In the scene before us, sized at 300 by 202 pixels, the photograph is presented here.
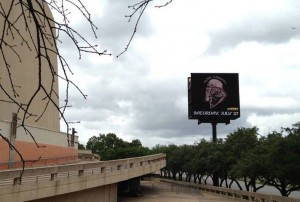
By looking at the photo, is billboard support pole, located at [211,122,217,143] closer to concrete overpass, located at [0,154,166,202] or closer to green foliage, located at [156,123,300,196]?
green foliage, located at [156,123,300,196]

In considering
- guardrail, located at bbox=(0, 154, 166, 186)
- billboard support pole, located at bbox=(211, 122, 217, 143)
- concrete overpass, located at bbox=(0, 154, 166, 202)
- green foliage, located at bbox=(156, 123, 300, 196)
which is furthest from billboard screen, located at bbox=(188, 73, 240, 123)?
concrete overpass, located at bbox=(0, 154, 166, 202)

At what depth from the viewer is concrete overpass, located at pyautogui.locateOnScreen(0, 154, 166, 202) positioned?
1744 cm

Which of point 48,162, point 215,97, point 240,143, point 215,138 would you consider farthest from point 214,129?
point 48,162

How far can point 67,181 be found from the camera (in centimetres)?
2280

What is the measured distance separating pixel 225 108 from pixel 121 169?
2907cm

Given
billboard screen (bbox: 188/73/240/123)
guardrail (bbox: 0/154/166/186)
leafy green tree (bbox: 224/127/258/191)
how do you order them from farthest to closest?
1. billboard screen (bbox: 188/73/240/123)
2. leafy green tree (bbox: 224/127/258/191)
3. guardrail (bbox: 0/154/166/186)

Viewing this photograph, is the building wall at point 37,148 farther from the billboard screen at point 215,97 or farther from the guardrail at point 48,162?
the billboard screen at point 215,97

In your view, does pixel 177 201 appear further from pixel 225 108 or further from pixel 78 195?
pixel 225 108

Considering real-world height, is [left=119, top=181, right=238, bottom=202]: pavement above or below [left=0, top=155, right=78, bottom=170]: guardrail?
below

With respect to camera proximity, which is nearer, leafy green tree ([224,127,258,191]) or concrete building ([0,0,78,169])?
concrete building ([0,0,78,169])

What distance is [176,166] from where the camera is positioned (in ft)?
291

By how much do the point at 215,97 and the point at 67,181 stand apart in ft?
130

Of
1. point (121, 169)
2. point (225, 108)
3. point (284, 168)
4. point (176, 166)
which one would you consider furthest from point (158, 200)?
point (176, 166)

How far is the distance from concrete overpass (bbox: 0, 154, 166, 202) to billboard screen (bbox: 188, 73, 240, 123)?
74.6 feet
